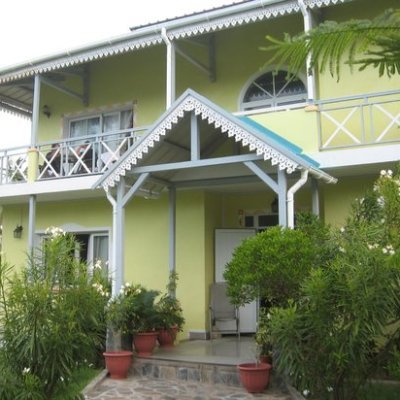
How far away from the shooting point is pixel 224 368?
721 centimetres

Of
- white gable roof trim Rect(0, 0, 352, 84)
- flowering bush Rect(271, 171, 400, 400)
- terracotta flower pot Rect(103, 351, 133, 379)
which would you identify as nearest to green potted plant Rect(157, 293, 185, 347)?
terracotta flower pot Rect(103, 351, 133, 379)

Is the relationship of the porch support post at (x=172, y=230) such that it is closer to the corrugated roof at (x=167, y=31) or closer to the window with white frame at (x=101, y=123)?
the corrugated roof at (x=167, y=31)

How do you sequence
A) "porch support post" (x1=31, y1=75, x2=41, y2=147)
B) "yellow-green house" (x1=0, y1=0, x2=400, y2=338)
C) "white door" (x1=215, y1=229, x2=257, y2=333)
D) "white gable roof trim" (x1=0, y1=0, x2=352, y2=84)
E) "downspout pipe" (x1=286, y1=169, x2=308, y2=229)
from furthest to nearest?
"porch support post" (x1=31, y1=75, x2=41, y2=147) < "white door" (x1=215, y1=229, x2=257, y2=333) < "white gable roof trim" (x1=0, y1=0, x2=352, y2=84) < "yellow-green house" (x1=0, y1=0, x2=400, y2=338) < "downspout pipe" (x1=286, y1=169, x2=308, y2=229)

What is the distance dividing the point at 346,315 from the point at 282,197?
7.80 feet

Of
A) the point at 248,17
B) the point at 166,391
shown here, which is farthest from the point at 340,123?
the point at 166,391

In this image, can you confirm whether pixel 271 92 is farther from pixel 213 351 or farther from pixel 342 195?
pixel 213 351

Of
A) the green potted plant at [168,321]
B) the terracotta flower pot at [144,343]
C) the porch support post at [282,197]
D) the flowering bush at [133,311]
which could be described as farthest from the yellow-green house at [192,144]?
the green potted plant at [168,321]

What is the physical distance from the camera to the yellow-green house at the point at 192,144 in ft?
26.6

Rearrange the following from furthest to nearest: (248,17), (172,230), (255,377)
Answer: (172,230)
(248,17)
(255,377)

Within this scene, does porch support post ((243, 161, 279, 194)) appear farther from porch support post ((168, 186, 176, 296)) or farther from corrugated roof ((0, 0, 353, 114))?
corrugated roof ((0, 0, 353, 114))

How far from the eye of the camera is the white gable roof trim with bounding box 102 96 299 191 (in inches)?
278

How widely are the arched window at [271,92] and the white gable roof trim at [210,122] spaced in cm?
313

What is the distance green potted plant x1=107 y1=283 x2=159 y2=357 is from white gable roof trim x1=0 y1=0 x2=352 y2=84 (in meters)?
4.90

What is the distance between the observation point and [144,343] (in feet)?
26.0
